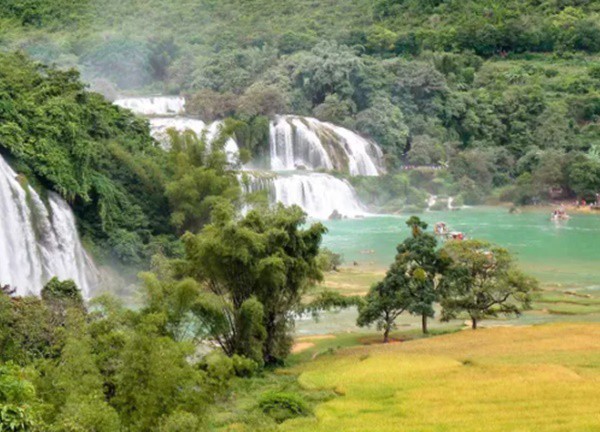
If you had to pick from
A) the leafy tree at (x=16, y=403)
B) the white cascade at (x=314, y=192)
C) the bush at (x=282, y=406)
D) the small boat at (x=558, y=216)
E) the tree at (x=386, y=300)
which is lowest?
the bush at (x=282, y=406)

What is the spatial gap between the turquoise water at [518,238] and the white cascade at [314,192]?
2.29 meters

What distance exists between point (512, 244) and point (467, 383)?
29.3 m

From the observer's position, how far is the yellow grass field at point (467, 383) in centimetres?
1948

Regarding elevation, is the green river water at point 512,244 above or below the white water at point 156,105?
below

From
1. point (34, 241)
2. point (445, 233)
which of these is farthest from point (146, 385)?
point (445, 233)

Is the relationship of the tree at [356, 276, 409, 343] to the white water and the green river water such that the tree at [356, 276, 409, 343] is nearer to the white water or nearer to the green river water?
the green river water

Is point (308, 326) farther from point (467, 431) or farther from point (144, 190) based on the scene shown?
point (467, 431)

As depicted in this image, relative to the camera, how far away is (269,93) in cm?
7094

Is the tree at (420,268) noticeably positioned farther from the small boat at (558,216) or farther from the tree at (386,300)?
the small boat at (558,216)

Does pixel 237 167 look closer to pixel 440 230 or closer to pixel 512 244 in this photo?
pixel 440 230

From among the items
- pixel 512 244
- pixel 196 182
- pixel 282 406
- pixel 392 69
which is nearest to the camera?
pixel 282 406

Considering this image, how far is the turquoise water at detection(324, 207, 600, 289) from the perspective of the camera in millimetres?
43688

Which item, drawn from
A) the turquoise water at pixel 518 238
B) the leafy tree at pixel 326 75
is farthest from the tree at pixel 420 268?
the leafy tree at pixel 326 75

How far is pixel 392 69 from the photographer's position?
83688 mm
